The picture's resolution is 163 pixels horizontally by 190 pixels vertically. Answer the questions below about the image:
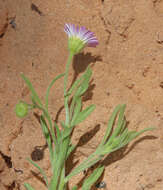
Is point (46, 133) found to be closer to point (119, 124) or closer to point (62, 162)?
point (62, 162)

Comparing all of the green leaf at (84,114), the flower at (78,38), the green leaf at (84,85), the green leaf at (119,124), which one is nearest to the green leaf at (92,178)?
the green leaf at (119,124)

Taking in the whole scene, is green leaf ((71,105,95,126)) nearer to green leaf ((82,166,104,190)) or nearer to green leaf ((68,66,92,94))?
green leaf ((68,66,92,94))

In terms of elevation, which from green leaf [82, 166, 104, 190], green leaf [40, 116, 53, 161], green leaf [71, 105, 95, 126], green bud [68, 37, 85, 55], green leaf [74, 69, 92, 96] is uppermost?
green bud [68, 37, 85, 55]

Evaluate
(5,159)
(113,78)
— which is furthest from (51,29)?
(5,159)

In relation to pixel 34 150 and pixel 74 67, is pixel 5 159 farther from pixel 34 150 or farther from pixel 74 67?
pixel 74 67

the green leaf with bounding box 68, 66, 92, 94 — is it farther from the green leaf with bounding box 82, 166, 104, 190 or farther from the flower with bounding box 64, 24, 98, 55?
the green leaf with bounding box 82, 166, 104, 190

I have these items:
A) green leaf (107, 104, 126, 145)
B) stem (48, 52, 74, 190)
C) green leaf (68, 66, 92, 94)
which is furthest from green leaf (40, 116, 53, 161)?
green leaf (107, 104, 126, 145)

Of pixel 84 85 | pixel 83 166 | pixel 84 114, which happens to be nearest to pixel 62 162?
pixel 83 166

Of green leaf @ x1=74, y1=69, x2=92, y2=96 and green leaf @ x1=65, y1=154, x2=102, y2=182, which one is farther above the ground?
green leaf @ x1=74, y1=69, x2=92, y2=96
